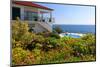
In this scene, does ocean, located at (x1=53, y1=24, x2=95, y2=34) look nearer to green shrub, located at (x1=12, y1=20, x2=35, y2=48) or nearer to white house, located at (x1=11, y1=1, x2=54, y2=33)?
white house, located at (x1=11, y1=1, x2=54, y2=33)

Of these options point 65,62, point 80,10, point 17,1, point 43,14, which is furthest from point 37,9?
point 65,62

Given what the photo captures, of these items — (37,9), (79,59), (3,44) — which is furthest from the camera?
(79,59)

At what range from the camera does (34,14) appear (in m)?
2.57

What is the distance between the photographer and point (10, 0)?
2422 mm

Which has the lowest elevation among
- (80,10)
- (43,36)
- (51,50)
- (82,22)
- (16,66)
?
(16,66)

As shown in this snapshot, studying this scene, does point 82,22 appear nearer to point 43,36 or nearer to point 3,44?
point 43,36

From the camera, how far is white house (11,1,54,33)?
2.48m

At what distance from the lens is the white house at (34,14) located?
97.7 inches

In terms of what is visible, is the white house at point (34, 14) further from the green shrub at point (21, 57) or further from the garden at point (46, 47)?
the green shrub at point (21, 57)

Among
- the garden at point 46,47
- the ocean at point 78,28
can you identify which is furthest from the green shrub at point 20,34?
the ocean at point 78,28

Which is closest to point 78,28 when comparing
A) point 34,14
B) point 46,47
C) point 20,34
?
point 46,47

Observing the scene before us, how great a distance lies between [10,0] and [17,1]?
10 cm

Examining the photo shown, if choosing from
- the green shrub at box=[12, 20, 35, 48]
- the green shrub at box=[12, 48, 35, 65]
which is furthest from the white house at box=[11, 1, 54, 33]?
the green shrub at box=[12, 48, 35, 65]

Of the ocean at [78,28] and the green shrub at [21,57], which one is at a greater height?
the ocean at [78,28]
